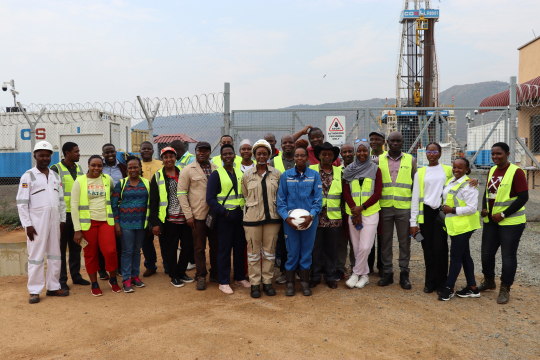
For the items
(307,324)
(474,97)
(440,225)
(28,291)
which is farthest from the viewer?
(474,97)

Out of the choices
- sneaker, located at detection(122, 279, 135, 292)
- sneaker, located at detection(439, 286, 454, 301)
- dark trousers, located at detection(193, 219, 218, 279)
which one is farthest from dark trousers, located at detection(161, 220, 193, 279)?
sneaker, located at detection(439, 286, 454, 301)

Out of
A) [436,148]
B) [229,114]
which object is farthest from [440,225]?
[229,114]

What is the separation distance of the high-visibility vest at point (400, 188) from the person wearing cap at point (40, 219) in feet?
14.0

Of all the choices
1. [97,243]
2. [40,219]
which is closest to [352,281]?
[97,243]

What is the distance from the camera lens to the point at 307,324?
398 centimetres

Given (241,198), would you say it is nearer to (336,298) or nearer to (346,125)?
(336,298)

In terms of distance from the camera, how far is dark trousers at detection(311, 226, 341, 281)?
16.5 ft

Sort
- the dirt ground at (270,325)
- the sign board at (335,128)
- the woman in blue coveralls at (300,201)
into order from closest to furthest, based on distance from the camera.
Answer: the dirt ground at (270,325), the woman in blue coveralls at (300,201), the sign board at (335,128)

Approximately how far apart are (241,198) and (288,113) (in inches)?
137

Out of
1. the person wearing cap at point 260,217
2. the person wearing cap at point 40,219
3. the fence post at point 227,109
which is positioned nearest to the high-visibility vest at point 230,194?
the person wearing cap at point 260,217

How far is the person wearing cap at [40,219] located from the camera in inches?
187

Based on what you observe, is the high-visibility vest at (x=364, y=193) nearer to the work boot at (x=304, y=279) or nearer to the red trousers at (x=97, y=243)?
the work boot at (x=304, y=279)

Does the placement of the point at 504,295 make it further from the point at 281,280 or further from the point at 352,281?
the point at 281,280

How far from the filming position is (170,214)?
5.22 metres
